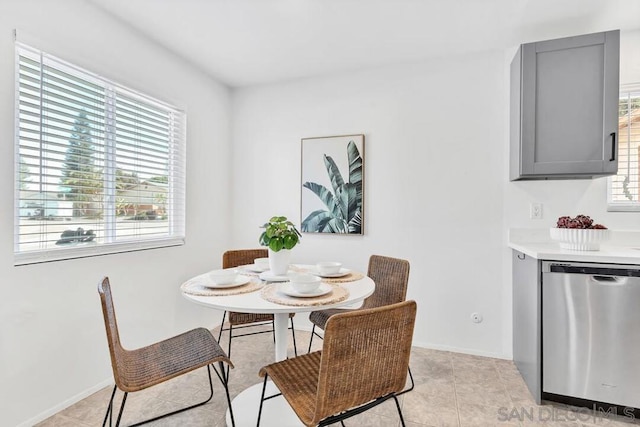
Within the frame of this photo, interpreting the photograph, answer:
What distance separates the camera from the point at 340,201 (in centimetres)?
307

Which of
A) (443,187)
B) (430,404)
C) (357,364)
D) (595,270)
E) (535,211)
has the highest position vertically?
(443,187)

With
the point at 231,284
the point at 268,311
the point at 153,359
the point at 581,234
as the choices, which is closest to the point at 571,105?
the point at 581,234

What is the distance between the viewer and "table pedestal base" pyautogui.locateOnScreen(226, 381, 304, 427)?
1754mm

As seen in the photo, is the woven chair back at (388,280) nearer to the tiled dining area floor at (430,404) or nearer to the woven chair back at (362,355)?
the tiled dining area floor at (430,404)

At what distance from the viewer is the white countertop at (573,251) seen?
1.85m

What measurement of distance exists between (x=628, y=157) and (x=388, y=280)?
1978 millimetres

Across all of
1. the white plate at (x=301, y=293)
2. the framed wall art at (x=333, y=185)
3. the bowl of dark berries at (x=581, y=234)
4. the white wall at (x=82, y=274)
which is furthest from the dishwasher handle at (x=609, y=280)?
the white wall at (x=82, y=274)

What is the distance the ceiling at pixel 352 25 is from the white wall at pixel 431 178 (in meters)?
0.25

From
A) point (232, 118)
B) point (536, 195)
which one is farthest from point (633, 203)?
point (232, 118)

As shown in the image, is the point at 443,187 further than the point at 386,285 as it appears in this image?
Yes

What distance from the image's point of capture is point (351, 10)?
7.04ft

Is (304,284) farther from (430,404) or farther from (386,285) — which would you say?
(430,404)

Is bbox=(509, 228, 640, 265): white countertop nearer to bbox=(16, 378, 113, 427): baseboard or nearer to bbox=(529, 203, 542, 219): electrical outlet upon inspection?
bbox=(529, 203, 542, 219): electrical outlet

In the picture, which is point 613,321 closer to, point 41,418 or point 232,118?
point 41,418
